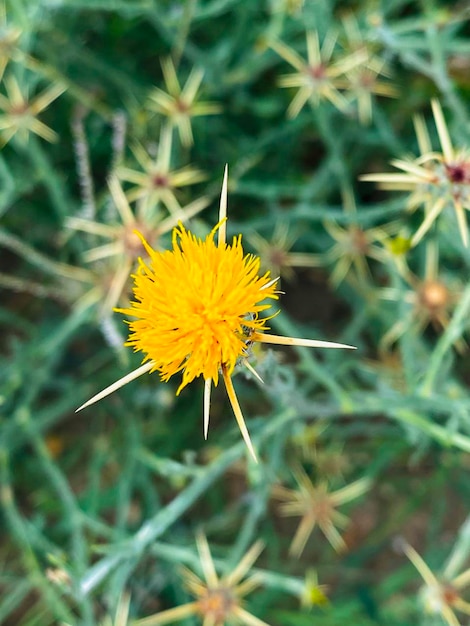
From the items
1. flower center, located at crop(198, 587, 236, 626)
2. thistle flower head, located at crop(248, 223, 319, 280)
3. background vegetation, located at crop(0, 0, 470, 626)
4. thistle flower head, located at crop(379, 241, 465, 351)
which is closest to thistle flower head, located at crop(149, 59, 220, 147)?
background vegetation, located at crop(0, 0, 470, 626)

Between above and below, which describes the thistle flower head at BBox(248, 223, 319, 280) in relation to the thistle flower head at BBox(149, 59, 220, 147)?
below

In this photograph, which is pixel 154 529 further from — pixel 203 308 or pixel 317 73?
pixel 317 73

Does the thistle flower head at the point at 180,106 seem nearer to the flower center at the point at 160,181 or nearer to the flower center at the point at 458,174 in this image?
the flower center at the point at 160,181

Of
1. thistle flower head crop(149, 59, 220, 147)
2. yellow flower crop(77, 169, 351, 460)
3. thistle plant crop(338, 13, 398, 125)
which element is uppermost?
thistle plant crop(338, 13, 398, 125)

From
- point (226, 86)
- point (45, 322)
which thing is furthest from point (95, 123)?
point (45, 322)

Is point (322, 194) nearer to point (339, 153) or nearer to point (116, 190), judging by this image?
point (339, 153)

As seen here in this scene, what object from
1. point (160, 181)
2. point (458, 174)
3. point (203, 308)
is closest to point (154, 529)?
point (203, 308)

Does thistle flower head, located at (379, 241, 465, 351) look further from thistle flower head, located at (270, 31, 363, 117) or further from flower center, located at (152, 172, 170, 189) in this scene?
flower center, located at (152, 172, 170, 189)
